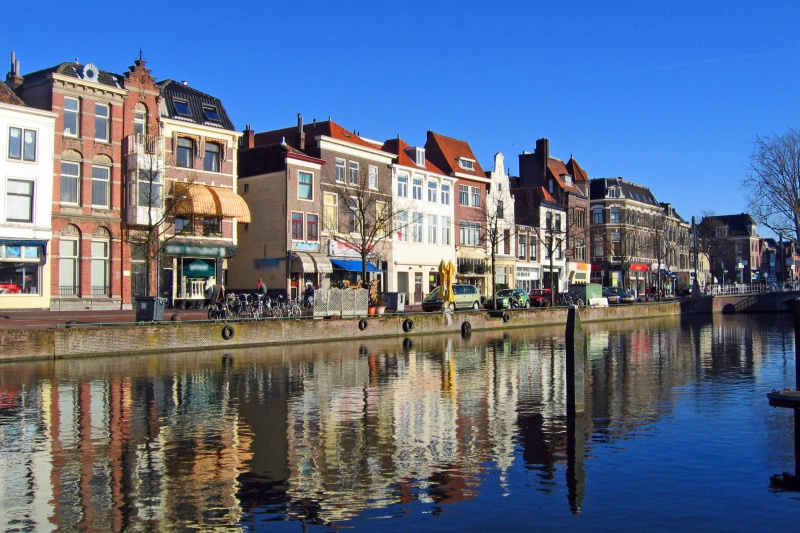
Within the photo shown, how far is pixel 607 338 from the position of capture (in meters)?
42.2

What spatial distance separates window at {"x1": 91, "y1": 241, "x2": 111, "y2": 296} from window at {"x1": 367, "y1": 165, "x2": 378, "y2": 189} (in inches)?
869

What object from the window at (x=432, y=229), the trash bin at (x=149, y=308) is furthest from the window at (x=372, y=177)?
the trash bin at (x=149, y=308)

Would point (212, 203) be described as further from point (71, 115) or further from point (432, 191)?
point (432, 191)

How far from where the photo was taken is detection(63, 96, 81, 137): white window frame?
42281 millimetres

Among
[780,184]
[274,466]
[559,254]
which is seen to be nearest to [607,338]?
[274,466]

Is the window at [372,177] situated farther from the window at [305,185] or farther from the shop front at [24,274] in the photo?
the shop front at [24,274]

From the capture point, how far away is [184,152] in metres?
48.0

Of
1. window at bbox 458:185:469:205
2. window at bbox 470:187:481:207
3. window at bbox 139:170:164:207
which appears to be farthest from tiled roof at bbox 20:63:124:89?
window at bbox 470:187:481:207

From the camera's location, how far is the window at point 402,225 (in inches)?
2479

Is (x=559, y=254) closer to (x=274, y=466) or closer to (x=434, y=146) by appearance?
(x=434, y=146)

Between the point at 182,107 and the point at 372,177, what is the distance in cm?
1653

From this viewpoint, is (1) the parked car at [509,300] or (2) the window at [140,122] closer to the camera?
(2) the window at [140,122]

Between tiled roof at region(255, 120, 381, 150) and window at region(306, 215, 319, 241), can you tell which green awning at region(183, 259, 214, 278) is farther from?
tiled roof at region(255, 120, 381, 150)

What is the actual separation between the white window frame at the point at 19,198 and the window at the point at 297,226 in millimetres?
17051
